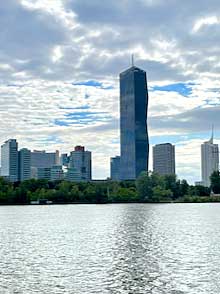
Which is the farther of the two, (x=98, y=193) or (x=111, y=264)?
(x=98, y=193)

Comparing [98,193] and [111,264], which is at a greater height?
[98,193]

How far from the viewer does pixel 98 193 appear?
18862 cm

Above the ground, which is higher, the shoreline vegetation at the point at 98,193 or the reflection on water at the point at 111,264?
the shoreline vegetation at the point at 98,193

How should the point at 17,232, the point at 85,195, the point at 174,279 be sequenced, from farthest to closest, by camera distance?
the point at 85,195
the point at 17,232
the point at 174,279

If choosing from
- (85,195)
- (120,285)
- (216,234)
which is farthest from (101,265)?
(85,195)

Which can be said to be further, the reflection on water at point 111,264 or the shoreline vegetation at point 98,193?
the shoreline vegetation at point 98,193

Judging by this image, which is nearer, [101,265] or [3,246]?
[101,265]

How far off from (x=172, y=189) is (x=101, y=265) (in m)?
161

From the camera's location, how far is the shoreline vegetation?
184625 millimetres

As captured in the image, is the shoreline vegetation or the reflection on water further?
the shoreline vegetation

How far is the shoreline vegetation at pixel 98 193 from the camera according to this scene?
185 meters

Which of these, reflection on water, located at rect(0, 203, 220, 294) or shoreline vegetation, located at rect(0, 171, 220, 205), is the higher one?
shoreline vegetation, located at rect(0, 171, 220, 205)

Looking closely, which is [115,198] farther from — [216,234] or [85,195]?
[216,234]

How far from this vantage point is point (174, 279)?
3169 centimetres
